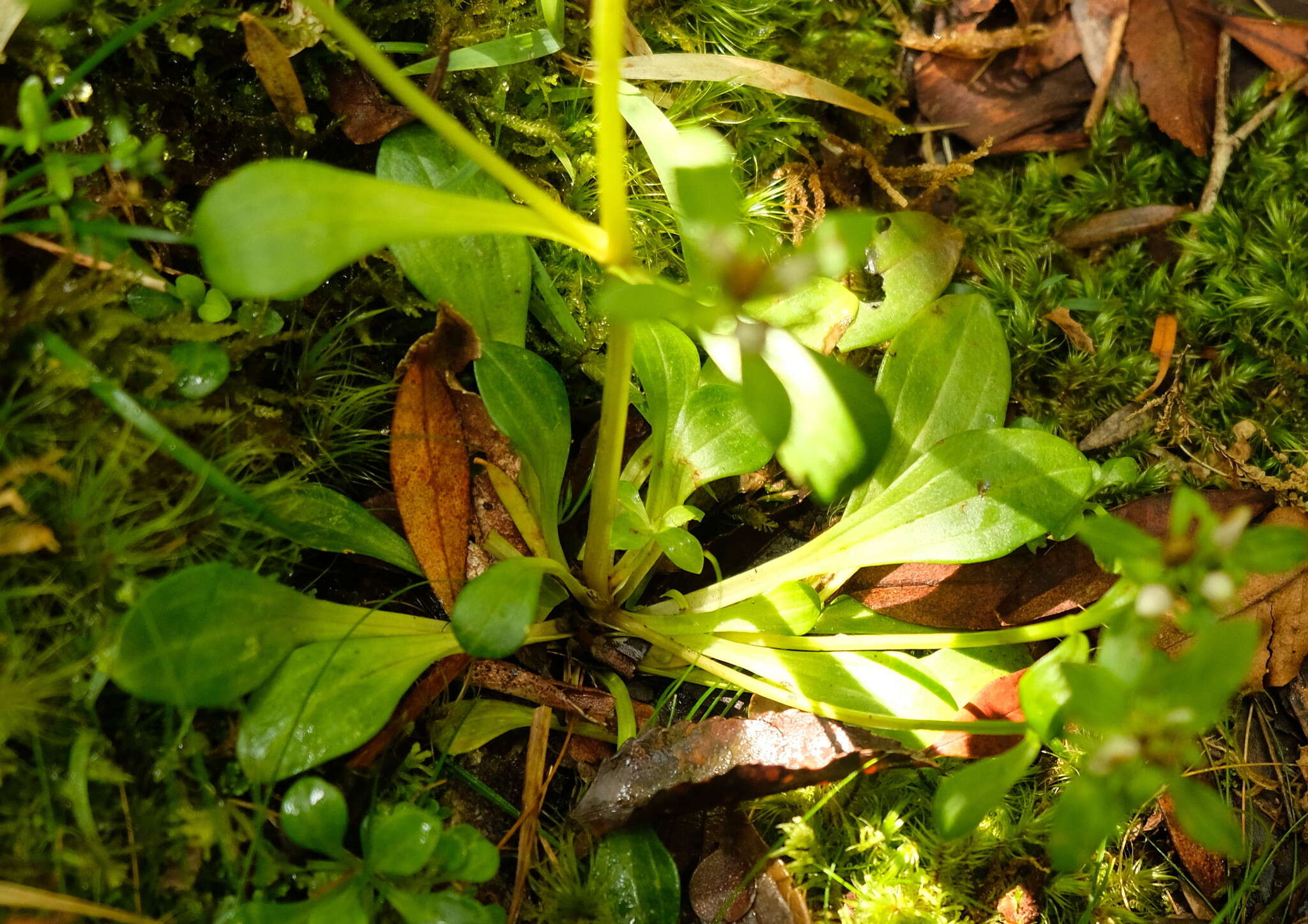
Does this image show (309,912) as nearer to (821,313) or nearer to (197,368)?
(197,368)

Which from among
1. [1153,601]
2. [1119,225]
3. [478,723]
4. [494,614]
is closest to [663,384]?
[494,614]

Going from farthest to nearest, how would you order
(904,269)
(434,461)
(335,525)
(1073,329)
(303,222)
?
(1073,329) → (904,269) → (434,461) → (335,525) → (303,222)

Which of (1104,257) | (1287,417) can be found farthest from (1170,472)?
(1104,257)

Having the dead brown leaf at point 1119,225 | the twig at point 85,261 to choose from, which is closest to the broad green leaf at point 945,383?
the dead brown leaf at point 1119,225

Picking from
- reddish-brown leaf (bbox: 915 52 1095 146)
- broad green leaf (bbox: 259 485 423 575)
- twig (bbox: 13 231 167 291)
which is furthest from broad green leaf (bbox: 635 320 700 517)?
reddish-brown leaf (bbox: 915 52 1095 146)

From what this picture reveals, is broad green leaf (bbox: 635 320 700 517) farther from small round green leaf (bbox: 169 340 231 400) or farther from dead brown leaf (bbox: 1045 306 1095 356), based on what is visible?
dead brown leaf (bbox: 1045 306 1095 356)

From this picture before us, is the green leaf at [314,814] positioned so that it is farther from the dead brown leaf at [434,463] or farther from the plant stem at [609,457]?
the plant stem at [609,457]

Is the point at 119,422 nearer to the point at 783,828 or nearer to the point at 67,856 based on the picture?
the point at 67,856
